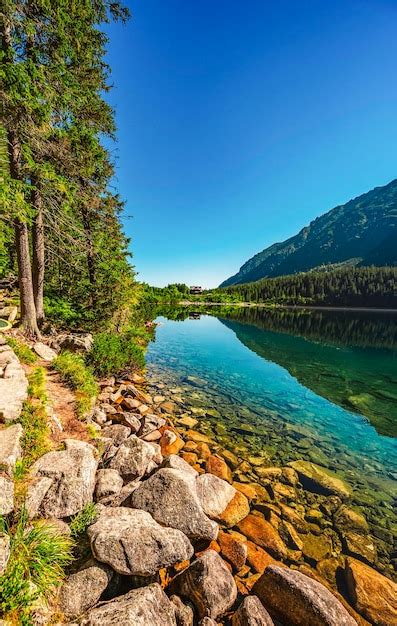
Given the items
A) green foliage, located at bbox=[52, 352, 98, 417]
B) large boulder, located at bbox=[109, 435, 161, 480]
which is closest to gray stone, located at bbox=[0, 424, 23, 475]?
large boulder, located at bbox=[109, 435, 161, 480]

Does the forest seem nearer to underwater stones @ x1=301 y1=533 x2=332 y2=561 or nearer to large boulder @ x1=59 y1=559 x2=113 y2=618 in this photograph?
large boulder @ x1=59 y1=559 x2=113 y2=618

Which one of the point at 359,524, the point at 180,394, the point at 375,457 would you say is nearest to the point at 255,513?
the point at 359,524

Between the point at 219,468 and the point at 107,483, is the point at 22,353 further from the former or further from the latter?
the point at 219,468

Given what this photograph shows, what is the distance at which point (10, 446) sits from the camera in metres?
4.25

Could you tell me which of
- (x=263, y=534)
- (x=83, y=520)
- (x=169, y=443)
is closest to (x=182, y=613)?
Answer: (x=83, y=520)

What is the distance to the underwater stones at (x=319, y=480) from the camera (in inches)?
285

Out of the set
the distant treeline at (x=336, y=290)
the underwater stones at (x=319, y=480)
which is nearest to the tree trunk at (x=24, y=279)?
the underwater stones at (x=319, y=480)

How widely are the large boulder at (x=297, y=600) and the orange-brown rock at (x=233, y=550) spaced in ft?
1.75

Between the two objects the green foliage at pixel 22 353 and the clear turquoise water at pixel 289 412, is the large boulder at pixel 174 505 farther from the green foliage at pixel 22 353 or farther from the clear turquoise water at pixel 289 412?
the green foliage at pixel 22 353

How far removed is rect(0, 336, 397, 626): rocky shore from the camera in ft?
11.7

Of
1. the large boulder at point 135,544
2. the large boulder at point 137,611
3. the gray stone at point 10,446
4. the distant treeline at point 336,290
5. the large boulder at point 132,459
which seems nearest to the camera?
the large boulder at point 137,611

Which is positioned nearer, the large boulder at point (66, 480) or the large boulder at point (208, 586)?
the large boulder at point (208, 586)

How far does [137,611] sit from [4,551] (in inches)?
66.4

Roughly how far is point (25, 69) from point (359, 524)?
51.7 feet
